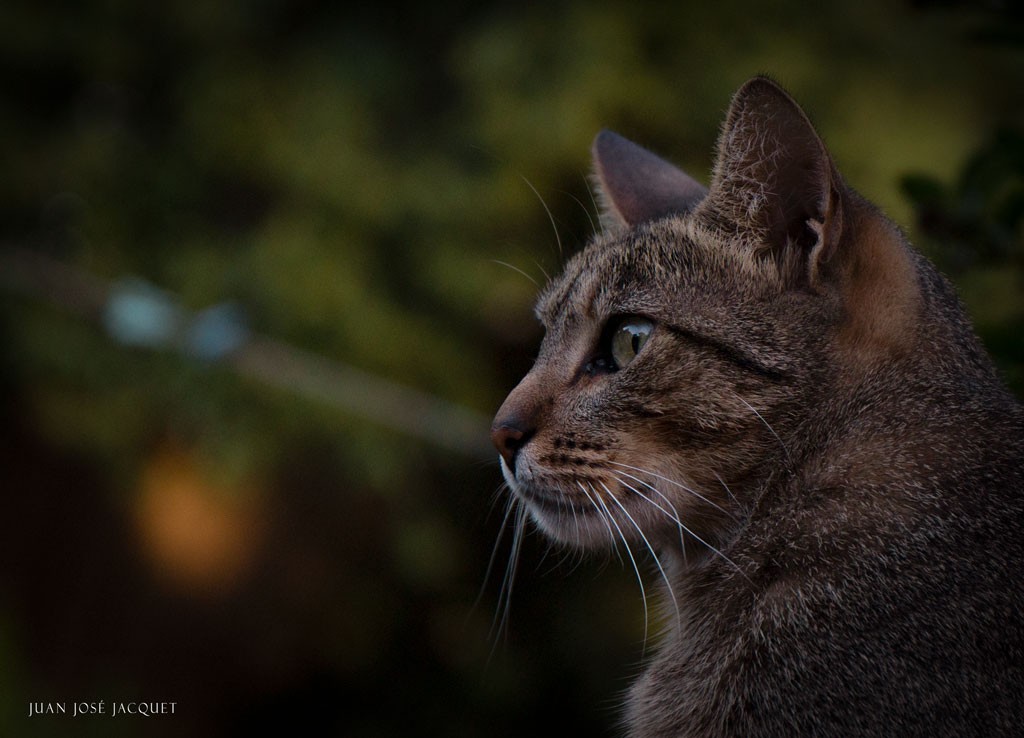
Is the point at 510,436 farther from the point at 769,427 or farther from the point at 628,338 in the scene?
the point at 769,427

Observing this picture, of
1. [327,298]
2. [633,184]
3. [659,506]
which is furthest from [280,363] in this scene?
[659,506]

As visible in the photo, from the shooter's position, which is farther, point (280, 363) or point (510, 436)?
point (280, 363)

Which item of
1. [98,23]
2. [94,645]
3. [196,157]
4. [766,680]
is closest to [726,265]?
[766,680]

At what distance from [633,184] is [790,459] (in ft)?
2.46

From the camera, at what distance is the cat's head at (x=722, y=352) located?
1539 mm

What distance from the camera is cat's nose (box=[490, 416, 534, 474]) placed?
1.69 m

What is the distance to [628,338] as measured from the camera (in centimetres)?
170

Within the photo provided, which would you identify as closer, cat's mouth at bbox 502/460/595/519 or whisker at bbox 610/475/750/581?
whisker at bbox 610/475/750/581

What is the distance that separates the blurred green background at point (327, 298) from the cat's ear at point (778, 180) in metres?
1.72

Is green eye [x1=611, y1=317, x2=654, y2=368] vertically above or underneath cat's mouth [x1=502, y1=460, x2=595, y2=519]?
above

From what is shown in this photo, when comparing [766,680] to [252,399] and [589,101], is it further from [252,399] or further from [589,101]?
[252,399]

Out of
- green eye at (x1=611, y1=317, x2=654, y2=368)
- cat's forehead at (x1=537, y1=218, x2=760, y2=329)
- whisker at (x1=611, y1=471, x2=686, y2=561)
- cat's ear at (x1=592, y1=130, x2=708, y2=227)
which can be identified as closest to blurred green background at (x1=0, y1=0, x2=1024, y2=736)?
cat's ear at (x1=592, y1=130, x2=708, y2=227)

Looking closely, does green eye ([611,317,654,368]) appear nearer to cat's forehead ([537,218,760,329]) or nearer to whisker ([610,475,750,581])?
cat's forehead ([537,218,760,329])

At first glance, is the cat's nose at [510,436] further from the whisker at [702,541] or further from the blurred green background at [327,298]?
the blurred green background at [327,298]
